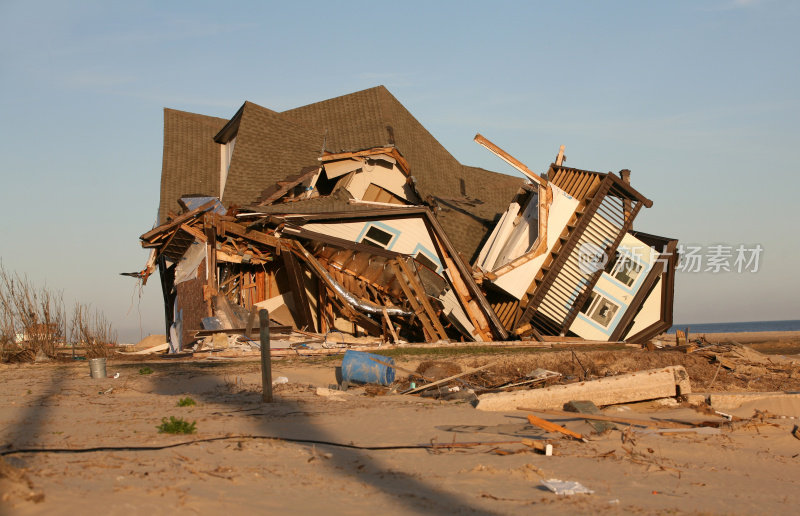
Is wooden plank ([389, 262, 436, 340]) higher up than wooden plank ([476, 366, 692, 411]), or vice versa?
wooden plank ([389, 262, 436, 340])

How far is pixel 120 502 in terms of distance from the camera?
465cm

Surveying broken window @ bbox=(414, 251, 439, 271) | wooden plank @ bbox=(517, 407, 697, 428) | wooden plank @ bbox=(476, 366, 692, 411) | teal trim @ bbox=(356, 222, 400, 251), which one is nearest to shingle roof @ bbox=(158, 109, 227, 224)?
teal trim @ bbox=(356, 222, 400, 251)

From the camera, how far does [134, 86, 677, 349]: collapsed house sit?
21828 millimetres

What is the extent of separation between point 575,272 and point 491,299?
117 inches

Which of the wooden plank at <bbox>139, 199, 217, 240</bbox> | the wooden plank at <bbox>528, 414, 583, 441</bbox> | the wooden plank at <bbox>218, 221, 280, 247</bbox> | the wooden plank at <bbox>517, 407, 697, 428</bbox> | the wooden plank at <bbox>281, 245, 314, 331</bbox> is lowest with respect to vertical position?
the wooden plank at <bbox>517, 407, 697, 428</bbox>

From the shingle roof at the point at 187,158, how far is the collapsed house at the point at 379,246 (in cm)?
7

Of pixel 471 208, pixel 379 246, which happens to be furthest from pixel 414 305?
pixel 471 208

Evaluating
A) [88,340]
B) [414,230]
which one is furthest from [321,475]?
[414,230]

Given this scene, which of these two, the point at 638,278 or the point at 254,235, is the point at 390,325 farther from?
the point at 638,278

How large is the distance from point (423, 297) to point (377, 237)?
3.32m

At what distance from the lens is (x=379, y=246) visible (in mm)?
24328

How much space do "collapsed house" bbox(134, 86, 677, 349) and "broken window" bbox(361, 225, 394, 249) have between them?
0.04 m

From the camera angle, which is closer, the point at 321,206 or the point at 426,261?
the point at 321,206

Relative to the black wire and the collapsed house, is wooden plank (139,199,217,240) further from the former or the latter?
the black wire
